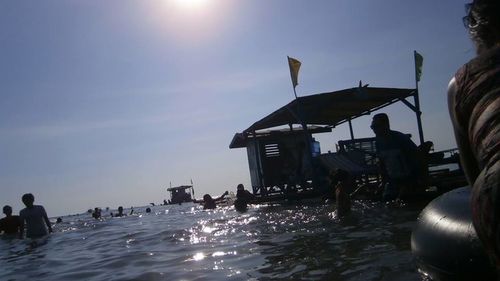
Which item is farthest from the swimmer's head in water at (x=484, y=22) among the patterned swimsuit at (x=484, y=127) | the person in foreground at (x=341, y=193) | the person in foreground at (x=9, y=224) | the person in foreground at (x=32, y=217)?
the person in foreground at (x=9, y=224)

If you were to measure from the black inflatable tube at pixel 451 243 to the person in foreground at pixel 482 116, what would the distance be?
79cm

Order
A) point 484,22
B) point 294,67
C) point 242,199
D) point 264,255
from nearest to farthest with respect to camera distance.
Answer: point 484,22 → point 264,255 → point 294,67 → point 242,199

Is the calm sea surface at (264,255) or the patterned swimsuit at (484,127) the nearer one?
the patterned swimsuit at (484,127)

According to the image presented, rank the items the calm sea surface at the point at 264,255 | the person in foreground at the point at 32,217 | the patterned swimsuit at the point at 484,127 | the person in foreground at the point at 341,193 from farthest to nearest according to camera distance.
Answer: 1. the person in foreground at the point at 32,217
2. the person in foreground at the point at 341,193
3. the calm sea surface at the point at 264,255
4. the patterned swimsuit at the point at 484,127

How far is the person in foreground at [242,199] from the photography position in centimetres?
1716

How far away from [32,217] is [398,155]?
10.6 m

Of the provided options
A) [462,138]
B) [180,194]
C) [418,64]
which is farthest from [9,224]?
[180,194]

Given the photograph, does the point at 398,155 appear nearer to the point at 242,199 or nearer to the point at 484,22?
the point at 484,22

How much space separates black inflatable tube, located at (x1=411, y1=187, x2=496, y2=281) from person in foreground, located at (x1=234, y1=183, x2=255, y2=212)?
13824 millimetres

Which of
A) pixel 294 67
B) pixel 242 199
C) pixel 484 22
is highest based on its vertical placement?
pixel 294 67

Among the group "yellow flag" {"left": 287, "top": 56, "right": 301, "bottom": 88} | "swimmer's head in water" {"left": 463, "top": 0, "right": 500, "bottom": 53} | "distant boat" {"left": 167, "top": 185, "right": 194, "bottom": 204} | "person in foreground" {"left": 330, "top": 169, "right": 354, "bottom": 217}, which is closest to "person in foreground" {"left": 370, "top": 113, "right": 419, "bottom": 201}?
"person in foreground" {"left": 330, "top": 169, "right": 354, "bottom": 217}

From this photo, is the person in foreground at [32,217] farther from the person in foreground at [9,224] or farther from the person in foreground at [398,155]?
the person in foreground at [398,155]

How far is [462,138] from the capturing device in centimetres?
202

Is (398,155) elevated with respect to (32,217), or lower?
elevated
